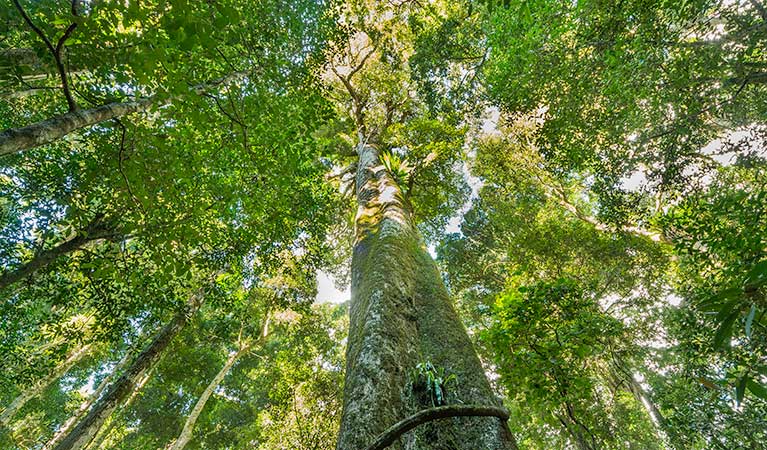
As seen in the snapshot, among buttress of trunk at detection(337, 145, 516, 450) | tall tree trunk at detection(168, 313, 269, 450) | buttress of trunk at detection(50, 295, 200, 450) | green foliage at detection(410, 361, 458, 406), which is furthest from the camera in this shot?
tall tree trunk at detection(168, 313, 269, 450)

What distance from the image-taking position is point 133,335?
5.45 m

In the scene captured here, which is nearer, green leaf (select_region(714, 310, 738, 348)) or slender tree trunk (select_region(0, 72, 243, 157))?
green leaf (select_region(714, 310, 738, 348))

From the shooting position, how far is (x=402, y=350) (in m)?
2.53

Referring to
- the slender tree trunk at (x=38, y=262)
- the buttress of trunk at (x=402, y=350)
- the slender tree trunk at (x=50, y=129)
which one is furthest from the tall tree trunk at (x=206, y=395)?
the slender tree trunk at (x=50, y=129)

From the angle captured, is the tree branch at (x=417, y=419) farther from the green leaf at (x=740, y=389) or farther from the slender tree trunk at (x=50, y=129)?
the slender tree trunk at (x=50, y=129)

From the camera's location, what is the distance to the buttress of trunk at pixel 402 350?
191 cm

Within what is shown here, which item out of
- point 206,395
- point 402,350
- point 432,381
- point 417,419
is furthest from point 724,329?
point 206,395

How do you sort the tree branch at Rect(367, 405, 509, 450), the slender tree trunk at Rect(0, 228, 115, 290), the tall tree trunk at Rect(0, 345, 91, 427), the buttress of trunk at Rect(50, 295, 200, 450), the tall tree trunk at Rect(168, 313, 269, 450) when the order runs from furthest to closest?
the tall tree trunk at Rect(0, 345, 91, 427) < the tall tree trunk at Rect(168, 313, 269, 450) < the buttress of trunk at Rect(50, 295, 200, 450) < the slender tree trunk at Rect(0, 228, 115, 290) < the tree branch at Rect(367, 405, 509, 450)

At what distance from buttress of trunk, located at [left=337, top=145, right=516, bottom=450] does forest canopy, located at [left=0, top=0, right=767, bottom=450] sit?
0.02 metres

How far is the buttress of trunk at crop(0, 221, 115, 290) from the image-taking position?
421 cm

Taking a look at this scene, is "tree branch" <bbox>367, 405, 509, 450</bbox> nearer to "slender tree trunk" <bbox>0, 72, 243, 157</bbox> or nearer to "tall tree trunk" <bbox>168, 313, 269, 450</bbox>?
"slender tree trunk" <bbox>0, 72, 243, 157</bbox>

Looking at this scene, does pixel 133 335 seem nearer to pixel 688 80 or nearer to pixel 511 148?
pixel 688 80

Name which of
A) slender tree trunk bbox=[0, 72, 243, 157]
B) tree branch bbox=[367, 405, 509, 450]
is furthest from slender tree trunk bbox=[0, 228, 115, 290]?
tree branch bbox=[367, 405, 509, 450]

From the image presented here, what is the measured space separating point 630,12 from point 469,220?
9694 millimetres
